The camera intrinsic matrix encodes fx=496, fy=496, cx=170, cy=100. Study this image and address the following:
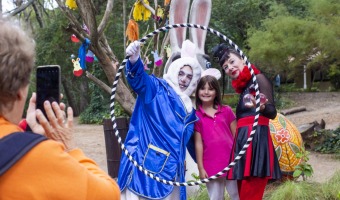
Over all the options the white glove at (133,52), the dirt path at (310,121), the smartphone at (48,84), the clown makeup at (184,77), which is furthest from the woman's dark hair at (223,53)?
the smartphone at (48,84)

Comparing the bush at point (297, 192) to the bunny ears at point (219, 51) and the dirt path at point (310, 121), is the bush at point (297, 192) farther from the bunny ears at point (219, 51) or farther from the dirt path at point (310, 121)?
the bunny ears at point (219, 51)

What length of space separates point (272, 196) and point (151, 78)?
2.28 metres

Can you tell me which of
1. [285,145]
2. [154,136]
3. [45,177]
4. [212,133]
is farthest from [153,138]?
[285,145]

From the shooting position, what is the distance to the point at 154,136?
409cm

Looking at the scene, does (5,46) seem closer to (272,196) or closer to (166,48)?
(272,196)

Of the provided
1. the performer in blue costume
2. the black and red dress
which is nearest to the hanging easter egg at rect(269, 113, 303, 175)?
the black and red dress

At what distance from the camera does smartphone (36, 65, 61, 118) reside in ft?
5.30

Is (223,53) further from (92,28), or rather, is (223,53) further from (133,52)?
(92,28)

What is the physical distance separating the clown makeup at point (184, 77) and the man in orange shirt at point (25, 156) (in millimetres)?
2943

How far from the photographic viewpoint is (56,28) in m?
21.7

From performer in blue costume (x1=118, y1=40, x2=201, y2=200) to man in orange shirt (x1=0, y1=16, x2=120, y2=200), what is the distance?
8.27 feet

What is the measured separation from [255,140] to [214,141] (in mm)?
380

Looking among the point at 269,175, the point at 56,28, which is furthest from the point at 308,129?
the point at 56,28

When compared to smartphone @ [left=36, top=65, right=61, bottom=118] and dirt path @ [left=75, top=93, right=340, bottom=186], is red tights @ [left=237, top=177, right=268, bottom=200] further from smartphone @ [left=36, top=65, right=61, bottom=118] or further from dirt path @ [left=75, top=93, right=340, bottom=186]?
smartphone @ [left=36, top=65, right=61, bottom=118]
